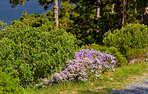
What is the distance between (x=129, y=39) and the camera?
11227mm

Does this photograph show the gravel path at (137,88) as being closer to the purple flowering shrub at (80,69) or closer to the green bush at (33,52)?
the purple flowering shrub at (80,69)

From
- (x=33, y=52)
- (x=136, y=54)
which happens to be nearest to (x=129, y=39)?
(x=136, y=54)

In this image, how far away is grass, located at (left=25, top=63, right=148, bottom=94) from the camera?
6164 mm

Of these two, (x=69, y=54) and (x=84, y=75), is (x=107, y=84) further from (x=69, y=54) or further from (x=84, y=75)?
(x=69, y=54)

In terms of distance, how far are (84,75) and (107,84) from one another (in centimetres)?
86

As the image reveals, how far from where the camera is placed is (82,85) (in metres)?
6.77

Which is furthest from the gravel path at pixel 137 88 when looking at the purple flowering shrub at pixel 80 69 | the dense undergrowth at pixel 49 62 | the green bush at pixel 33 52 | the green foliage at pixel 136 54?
the green foliage at pixel 136 54

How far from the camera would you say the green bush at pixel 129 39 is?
11.1 metres

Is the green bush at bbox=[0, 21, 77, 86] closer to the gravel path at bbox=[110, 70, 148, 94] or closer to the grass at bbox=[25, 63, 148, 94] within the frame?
the grass at bbox=[25, 63, 148, 94]

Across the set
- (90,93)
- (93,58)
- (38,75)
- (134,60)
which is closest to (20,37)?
(38,75)

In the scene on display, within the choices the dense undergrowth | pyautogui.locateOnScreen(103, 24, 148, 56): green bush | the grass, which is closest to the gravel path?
the grass

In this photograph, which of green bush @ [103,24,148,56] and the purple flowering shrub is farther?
green bush @ [103,24,148,56]

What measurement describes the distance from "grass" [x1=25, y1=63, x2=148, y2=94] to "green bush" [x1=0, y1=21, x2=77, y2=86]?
32.0 inches

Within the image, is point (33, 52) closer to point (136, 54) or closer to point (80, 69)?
point (80, 69)
